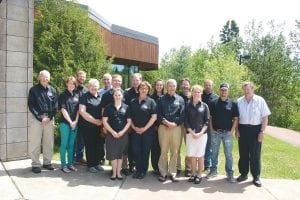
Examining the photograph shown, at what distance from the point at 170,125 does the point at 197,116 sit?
529 millimetres

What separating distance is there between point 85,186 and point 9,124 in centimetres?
249

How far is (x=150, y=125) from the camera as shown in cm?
717

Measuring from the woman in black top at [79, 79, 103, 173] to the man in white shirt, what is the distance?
2742 millimetres

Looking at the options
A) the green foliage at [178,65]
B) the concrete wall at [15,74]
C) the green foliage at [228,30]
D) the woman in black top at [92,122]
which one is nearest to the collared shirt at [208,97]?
the woman in black top at [92,122]

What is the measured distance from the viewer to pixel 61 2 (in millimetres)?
11922

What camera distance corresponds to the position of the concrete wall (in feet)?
26.2

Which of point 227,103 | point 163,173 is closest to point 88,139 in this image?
point 163,173

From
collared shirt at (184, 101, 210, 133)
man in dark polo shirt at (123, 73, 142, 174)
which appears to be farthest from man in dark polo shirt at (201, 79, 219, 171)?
man in dark polo shirt at (123, 73, 142, 174)

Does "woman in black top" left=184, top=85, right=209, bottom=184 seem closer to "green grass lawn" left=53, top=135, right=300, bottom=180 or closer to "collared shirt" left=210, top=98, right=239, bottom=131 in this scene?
"collared shirt" left=210, top=98, right=239, bottom=131

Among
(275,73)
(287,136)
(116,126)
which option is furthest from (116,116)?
(275,73)

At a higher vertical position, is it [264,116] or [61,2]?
[61,2]

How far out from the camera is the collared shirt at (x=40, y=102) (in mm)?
7363

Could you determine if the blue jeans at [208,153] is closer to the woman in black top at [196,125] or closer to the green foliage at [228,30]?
the woman in black top at [196,125]

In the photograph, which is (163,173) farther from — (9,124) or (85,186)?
(9,124)
